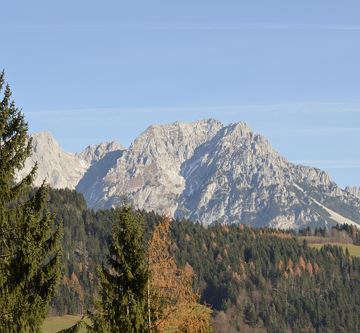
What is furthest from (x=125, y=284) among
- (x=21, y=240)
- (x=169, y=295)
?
(x=21, y=240)

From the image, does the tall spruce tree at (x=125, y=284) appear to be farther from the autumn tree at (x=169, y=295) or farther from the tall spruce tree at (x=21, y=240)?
the tall spruce tree at (x=21, y=240)

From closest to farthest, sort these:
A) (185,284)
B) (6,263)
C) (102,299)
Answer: (6,263) < (185,284) < (102,299)

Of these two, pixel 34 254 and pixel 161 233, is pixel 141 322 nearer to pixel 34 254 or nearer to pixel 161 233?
pixel 161 233

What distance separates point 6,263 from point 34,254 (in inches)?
44.8

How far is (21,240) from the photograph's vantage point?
32.6 m

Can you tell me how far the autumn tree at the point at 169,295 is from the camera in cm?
3497

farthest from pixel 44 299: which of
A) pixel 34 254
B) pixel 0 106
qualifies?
pixel 0 106

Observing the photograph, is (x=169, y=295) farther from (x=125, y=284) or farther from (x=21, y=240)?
(x=21, y=240)

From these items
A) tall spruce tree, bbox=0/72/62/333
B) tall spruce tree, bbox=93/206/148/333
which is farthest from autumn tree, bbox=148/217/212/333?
tall spruce tree, bbox=0/72/62/333

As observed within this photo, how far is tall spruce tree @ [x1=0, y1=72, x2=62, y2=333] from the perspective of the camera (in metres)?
32.2

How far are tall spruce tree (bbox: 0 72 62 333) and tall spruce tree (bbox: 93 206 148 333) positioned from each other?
462 centimetres

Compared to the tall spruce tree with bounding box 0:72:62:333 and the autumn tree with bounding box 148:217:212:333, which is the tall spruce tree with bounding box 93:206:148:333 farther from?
the tall spruce tree with bounding box 0:72:62:333

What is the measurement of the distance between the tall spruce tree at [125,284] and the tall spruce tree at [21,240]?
462 centimetres

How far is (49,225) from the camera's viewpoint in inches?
1318
